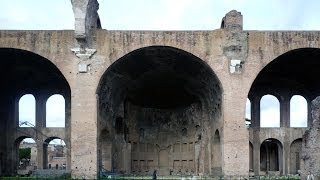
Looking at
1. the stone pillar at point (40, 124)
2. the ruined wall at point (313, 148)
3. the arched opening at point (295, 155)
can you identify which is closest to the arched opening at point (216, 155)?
the arched opening at point (295, 155)

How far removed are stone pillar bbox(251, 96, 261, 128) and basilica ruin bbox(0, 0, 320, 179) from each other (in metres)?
0.06

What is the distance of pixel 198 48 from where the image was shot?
23969mm

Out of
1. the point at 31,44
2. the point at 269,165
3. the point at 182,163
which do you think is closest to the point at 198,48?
the point at 31,44

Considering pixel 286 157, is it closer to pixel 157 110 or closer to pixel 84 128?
pixel 157 110

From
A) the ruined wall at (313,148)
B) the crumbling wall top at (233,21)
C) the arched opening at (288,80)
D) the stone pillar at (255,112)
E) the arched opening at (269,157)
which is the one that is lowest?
the arched opening at (269,157)

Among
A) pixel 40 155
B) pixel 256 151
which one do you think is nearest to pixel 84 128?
pixel 40 155

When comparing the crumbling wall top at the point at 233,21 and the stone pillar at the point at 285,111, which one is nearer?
the crumbling wall top at the point at 233,21

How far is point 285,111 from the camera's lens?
105ft

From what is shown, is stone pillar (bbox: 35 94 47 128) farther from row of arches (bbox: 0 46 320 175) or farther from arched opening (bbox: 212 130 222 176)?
arched opening (bbox: 212 130 222 176)

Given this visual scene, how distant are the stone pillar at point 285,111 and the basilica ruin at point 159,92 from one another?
0.23 feet

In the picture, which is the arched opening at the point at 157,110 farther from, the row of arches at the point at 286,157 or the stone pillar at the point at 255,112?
the row of arches at the point at 286,157

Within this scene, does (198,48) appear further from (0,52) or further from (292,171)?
(292,171)

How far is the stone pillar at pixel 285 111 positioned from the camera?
104 feet

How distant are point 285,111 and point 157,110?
8493 mm
